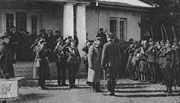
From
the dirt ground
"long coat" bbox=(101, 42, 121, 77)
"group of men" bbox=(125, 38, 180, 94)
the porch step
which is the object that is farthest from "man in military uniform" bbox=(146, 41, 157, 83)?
the porch step

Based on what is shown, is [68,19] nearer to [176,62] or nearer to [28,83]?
[28,83]

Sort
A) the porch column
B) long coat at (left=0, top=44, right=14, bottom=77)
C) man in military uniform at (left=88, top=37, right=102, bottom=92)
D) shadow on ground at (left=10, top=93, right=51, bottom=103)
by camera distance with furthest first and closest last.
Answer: the porch column < man in military uniform at (left=88, top=37, right=102, bottom=92) < long coat at (left=0, top=44, right=14, bottom=77) < shadow on ground at (left=10, top=93, right=51, bottom=103)

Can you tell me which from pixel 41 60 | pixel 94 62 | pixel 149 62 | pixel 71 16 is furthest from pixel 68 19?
pixel 94 62

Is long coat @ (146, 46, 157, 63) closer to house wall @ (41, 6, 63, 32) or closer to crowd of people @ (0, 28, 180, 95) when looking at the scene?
crowd of people @ (0, 28, 180, 95)

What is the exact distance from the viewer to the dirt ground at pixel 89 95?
12.1 metres

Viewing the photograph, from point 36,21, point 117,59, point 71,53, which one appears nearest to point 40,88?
point 71,53

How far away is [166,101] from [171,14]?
15.3 m

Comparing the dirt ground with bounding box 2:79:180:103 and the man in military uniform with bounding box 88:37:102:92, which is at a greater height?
the man in military uniform with bounding box 88:37:102:92

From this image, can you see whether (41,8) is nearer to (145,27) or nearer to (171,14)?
(145,27)

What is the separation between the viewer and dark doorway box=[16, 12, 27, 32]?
21.2m

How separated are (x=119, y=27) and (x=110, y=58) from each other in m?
10.7

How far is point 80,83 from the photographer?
53.7 feet

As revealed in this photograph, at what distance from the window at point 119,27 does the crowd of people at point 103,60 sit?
4028 mm

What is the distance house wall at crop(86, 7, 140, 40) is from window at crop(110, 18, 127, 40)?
24 cm
